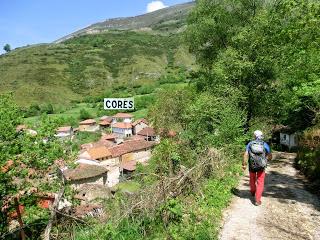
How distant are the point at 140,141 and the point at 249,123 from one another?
52047 millimetres

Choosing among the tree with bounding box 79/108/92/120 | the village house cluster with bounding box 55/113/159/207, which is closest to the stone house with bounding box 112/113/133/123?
the village house cluster with bounding box 55/113/159/207

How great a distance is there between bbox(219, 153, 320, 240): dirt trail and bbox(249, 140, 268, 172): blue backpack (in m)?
0.98

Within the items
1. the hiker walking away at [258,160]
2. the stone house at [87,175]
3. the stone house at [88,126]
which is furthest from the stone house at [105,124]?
the hiker walking away at [258,160]

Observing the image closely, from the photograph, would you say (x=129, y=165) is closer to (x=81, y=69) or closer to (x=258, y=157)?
(x=258, y=157)

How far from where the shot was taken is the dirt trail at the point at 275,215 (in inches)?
298

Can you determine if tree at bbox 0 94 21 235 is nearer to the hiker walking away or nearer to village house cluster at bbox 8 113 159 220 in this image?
village house cluster at bbox 8 113 159 220

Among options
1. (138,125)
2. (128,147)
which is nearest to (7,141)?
(128,147)

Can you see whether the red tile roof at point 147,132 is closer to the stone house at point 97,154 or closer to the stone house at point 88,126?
the stone house at point 88,126

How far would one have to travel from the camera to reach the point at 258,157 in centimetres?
922

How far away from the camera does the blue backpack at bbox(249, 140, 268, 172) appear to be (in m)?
9.19

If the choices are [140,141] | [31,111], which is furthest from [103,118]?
[140,141]

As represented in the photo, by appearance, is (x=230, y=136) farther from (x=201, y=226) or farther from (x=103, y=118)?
(x=103, y=118)

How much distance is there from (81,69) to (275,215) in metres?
160

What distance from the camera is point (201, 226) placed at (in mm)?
7422
